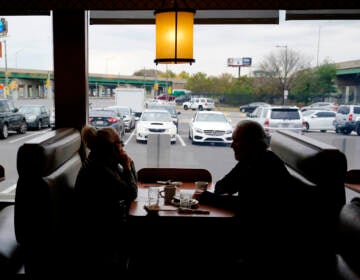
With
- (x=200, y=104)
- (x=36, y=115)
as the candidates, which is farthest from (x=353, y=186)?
(x=36, y=115)

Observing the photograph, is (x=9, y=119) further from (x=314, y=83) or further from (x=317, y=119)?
(x=317, y=119)

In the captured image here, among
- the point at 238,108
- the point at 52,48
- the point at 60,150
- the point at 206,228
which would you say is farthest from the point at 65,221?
the point at 238,108

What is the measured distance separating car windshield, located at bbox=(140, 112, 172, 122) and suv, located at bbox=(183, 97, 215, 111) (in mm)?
425

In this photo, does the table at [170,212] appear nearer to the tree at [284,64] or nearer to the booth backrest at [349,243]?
the booth backrest at [349,243]

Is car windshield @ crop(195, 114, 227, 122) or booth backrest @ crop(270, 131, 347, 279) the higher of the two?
car windshield @ crop(195, 114, 227, 122)

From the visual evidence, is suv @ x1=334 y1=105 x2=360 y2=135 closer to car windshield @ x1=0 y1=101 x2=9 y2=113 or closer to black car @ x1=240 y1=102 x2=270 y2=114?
black car @ x1=240 y1=102 x2=270 y2=114

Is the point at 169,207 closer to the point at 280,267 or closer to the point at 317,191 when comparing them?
the point at 280,267

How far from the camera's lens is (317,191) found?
90.3 inches

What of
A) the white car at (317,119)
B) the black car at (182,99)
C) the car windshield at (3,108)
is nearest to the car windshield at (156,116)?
the black car at (182,99)

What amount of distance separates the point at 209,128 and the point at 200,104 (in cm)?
43

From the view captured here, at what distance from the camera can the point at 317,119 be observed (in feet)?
15.7

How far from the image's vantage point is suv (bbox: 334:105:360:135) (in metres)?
4.64

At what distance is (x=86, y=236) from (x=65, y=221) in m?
0.20

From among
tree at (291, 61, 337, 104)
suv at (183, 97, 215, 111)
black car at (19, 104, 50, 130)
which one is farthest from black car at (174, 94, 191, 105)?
black car at (19, 104, 50, 130)
